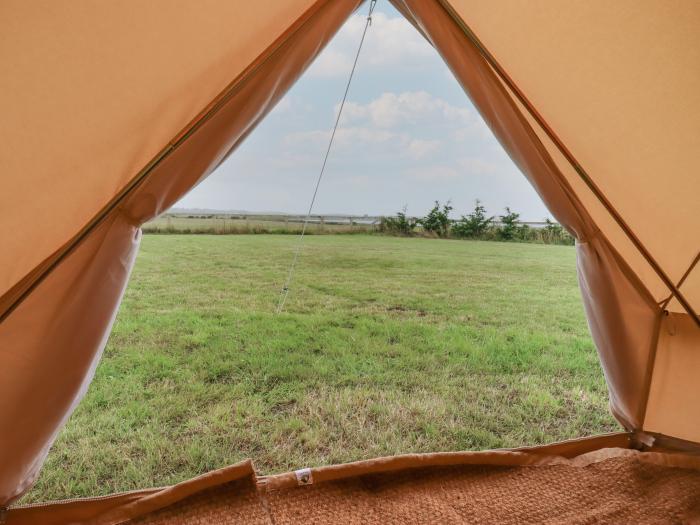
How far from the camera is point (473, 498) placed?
1270 millimetres

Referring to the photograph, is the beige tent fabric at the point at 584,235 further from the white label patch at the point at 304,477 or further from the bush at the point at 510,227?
the bush at the point at 510,227

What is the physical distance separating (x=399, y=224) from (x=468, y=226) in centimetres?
65

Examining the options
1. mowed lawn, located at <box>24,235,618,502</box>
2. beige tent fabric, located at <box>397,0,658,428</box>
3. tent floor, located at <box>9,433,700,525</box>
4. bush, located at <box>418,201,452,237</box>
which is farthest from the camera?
bush, located at <box>418,201,452,237</box>

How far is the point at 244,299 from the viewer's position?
344 cm

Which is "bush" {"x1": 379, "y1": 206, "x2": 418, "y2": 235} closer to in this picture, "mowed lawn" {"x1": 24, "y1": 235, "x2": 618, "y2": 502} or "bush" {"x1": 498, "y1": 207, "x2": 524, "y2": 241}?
"mowed lawn" {"x1": 24, "y1": 235, "x2": 618, "y2": 502}

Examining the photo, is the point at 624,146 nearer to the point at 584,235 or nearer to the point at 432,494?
the point at 584,235

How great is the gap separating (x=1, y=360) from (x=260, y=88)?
93cm

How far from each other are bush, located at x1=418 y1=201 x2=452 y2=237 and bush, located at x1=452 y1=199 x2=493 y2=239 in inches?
3.4

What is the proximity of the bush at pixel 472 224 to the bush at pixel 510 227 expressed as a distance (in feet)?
0.44

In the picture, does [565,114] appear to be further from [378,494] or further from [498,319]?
[498,319]

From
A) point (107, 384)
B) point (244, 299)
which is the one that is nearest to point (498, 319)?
point (244, 299)

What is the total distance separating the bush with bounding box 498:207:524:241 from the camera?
4078 mm

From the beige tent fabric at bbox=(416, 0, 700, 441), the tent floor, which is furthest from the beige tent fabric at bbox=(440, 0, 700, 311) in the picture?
the tent floor

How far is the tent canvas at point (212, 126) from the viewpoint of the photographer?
41.7 inches
